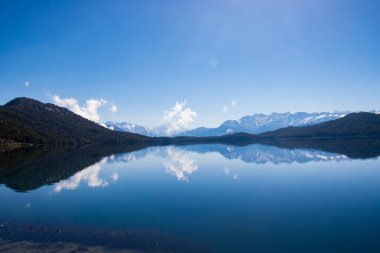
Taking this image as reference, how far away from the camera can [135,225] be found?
29266mm

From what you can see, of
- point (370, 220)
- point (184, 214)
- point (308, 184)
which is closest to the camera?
point (370, 220)

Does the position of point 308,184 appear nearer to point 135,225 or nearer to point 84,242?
point 135,225

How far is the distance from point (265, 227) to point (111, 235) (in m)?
13.1

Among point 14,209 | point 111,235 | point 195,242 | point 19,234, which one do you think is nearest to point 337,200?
point 195,242

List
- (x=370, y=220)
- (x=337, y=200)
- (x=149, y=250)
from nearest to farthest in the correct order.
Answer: (x=149, y=250), (x=370, y=220), (x=337, y=200)

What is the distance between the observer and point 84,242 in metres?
24.6

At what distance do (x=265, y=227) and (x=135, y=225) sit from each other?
11.7 meters

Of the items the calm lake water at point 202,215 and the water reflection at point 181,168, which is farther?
the water reflection at point 181,168

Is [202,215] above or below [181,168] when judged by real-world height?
Result: below

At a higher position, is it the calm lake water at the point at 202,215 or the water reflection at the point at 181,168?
the water reflection at the point at 181,168

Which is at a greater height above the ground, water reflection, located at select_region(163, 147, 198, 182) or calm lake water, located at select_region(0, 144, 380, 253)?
water reflection, located at select_region(163, 147, 198, 182)

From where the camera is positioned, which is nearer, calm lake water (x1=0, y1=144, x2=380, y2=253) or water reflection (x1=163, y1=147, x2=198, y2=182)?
calm lake water (x1=0, y1=144, x2=380, y2=253)

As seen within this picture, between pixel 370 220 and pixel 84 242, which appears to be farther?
pixel 370 220

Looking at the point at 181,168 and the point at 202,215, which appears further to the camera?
the point at 181,168
